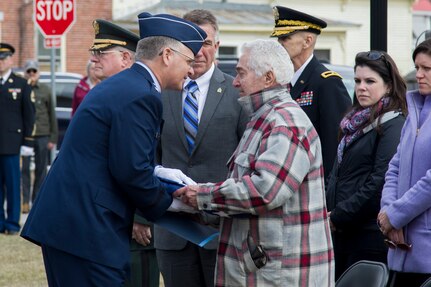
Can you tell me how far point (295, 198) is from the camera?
15.1ft

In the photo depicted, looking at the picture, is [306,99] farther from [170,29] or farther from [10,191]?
[10,191]

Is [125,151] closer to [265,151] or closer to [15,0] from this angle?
→ [265,151]

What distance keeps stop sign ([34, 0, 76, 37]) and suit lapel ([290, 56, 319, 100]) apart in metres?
9.01

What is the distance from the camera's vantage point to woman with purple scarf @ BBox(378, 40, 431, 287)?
5277 millimetres

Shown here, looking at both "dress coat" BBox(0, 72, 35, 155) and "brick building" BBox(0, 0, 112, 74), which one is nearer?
"dress coat" BBox(0, 72, 35, 155)

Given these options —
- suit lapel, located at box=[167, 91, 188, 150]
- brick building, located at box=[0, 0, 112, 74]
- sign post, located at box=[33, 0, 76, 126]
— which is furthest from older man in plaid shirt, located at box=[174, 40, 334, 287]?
brick building, located at box=[0, 0, 112, 74]

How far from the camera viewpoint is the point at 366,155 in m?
5.95

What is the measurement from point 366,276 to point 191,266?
107 cm

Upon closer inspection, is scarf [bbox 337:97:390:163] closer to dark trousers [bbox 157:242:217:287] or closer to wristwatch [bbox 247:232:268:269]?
dark trousers [bbox 157:242:217:287]

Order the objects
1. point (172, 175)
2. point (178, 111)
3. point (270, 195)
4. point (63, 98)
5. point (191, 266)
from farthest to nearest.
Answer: point (63, 98) < point (178, 111) < point (191, 266) < point (172, 175) < point (270, 195)

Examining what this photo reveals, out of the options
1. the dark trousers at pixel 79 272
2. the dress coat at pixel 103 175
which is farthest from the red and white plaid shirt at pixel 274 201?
the dark trousers at pixel 79 272

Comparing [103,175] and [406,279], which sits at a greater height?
[103,175]

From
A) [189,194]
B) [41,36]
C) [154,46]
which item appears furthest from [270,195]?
[41,36]

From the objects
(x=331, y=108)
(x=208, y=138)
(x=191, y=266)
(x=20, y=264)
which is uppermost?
(x=331, y=108)
